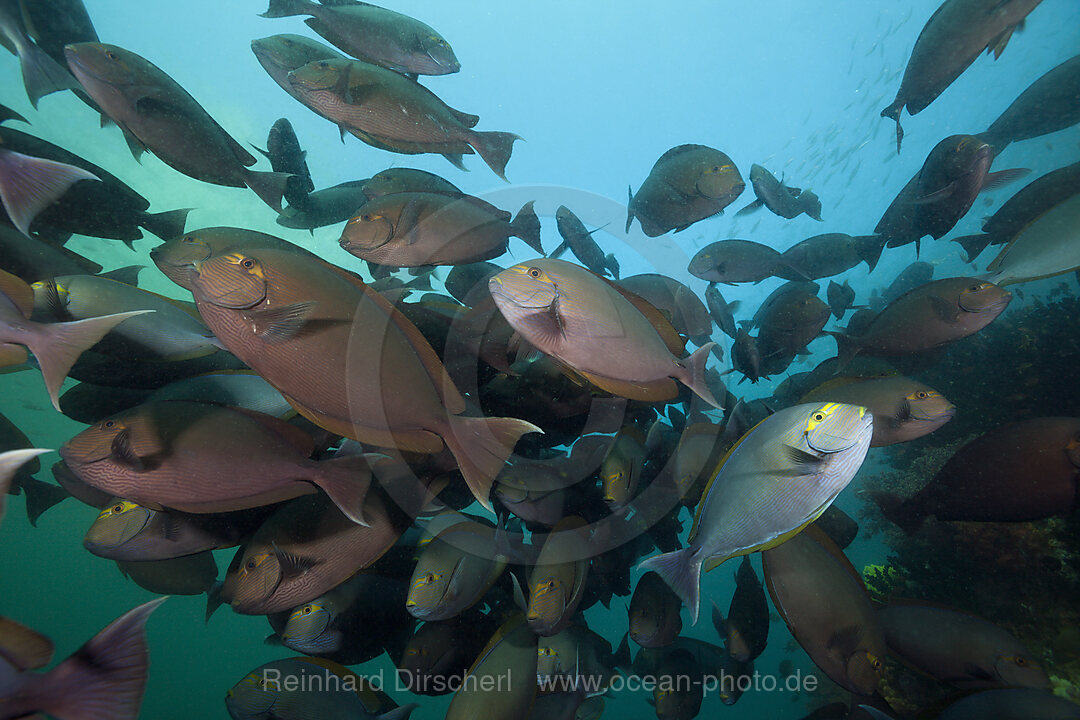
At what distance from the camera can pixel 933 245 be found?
25344 mm

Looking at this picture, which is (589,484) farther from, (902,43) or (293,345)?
(902,43)

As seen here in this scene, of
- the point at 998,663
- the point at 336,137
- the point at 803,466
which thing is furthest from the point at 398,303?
the point at 336,137

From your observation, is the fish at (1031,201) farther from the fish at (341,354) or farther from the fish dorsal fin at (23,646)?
the fish dorsal fin at (23,646)

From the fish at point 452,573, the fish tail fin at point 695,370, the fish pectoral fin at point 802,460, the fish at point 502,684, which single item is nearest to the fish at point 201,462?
the fish at point 452,573

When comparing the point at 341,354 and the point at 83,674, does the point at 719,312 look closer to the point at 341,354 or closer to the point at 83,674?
the point at 341,354

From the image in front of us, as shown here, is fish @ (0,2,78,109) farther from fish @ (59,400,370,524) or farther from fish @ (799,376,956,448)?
fish @ (799,376,956,448)

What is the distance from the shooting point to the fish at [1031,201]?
314cm

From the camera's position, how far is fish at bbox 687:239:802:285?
4.06 m

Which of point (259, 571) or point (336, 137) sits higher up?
point (336, 137)

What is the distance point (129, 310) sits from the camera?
2.04 meters

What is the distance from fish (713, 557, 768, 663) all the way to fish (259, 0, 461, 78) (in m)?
3.89

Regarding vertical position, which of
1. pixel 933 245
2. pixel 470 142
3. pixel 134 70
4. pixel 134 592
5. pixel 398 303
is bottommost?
pixel 134 592

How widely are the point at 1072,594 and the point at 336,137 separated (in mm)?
26917

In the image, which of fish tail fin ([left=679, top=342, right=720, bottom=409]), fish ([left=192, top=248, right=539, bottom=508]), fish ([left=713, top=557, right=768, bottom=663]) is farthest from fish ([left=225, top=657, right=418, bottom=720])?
fish tail fin ([left=679, top=342, right=720, bottom=409])
